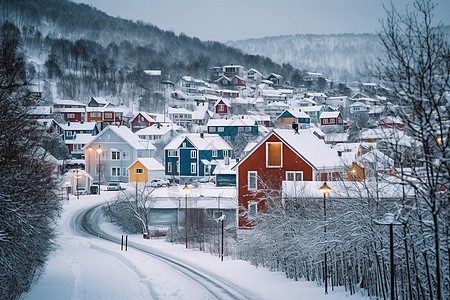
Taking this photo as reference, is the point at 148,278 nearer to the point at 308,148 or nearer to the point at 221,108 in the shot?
the point at 308,148

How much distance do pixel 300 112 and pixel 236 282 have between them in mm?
101066

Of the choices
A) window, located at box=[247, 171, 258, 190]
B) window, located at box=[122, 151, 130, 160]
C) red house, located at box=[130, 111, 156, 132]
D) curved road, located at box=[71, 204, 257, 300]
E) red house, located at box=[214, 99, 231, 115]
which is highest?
red house, located at box=[214, 99, 231, 115]

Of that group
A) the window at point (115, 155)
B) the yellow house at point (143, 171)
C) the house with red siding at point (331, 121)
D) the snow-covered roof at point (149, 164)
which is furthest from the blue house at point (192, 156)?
the house with red siding at point (331, 121)

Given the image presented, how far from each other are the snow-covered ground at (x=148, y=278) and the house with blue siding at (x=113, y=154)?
40.3 m

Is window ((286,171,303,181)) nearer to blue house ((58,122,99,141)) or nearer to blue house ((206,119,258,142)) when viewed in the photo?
blue house ((206,119,258,142))

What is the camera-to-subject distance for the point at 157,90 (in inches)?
6225

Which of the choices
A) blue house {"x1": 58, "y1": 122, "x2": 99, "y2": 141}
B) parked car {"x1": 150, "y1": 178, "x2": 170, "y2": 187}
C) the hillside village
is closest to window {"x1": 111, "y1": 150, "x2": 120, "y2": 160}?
the hillside village

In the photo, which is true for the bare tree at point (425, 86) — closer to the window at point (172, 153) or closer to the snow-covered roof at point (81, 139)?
the window at point (172, 153)

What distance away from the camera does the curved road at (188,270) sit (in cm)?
1563

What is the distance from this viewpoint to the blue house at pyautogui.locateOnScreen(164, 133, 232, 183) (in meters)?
67.8

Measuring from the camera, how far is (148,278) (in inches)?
718

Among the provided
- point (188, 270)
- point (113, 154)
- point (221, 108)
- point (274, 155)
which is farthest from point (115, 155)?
point (221, 108)

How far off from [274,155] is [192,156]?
117ft

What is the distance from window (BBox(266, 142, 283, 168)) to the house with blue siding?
36626 mm
